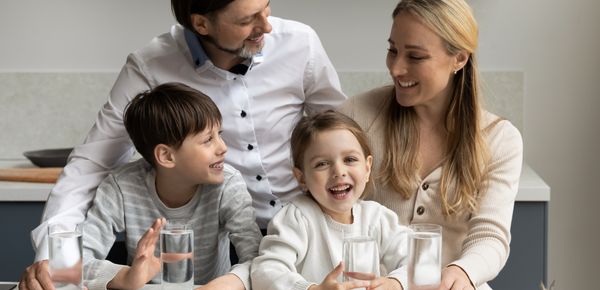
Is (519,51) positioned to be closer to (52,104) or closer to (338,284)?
(338,284)

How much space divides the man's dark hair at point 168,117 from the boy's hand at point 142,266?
0.30 meters

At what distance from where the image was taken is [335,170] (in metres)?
1.23

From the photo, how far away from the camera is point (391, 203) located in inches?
→ 57.6

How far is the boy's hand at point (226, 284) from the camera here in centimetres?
111

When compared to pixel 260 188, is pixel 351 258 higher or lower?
higher

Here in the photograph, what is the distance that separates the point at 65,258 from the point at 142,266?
0.16 m

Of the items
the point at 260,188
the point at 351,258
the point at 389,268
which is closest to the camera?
the point at 351,258

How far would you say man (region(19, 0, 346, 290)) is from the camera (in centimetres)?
151

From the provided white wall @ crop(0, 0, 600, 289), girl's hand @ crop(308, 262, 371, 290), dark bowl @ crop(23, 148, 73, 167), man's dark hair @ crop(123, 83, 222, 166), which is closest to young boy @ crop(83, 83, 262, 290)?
man's dark hair @ crop(123, 83, 222, 166)

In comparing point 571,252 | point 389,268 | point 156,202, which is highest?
point 156,202

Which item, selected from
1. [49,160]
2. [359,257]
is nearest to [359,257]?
[359,257]

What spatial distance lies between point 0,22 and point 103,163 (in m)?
Result: 1.60

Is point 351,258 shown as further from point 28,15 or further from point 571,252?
point 28,15

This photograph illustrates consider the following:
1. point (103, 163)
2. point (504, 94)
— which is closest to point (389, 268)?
point (103, 163)
